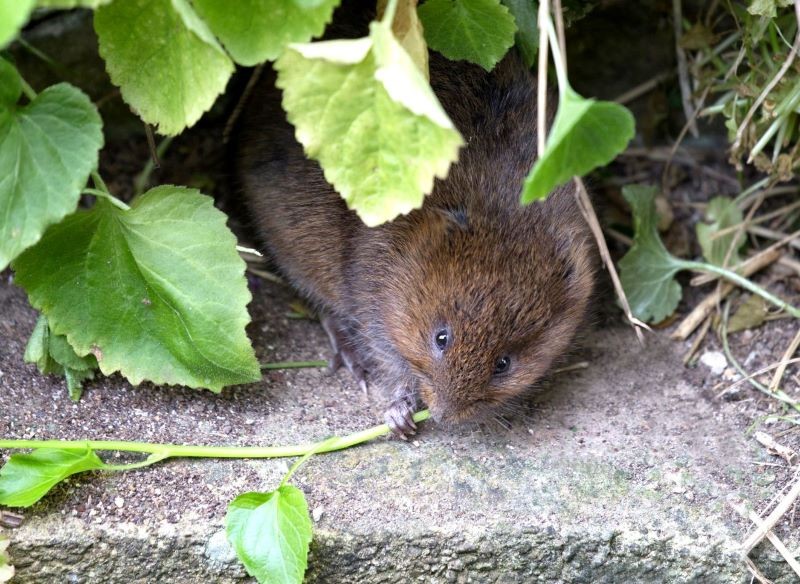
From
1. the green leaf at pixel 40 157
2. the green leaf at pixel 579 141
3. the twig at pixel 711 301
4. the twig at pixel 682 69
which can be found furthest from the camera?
the twig at pixel 682 69

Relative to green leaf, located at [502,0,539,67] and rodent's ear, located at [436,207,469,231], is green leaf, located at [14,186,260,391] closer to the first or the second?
rodent's ear, located at [436,207,469,231]

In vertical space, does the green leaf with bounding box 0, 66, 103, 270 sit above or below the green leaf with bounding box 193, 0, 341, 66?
below

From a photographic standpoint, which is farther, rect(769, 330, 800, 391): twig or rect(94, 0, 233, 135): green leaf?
rect(769, 330, 800, 391): twig

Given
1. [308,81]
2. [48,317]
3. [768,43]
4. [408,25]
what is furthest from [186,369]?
[768,43]

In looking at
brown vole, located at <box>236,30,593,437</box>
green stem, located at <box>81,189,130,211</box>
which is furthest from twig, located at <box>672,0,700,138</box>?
green stem, located at <box>81,189,130,211</box>

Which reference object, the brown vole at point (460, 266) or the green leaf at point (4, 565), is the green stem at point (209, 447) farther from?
the green leaf at point (4, 565)

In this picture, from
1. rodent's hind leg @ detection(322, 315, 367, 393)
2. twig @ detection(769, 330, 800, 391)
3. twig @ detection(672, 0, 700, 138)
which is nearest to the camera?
twig @ detection(769, 330, 800, 391)

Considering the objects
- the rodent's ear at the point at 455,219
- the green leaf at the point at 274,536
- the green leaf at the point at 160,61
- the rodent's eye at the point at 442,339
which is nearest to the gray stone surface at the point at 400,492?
the green leaf at the point at 274,536
